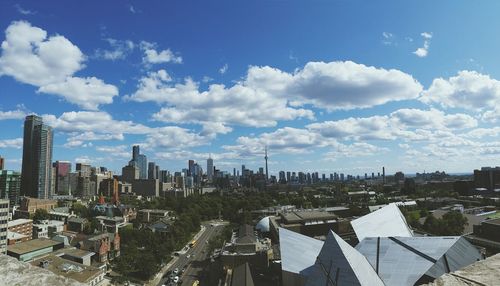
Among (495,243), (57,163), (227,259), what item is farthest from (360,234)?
(57,163)

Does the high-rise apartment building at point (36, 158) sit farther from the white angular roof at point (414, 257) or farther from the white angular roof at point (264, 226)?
the white angular roof at point (414, 257)

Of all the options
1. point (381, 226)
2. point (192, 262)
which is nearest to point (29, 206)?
point (192, 262)

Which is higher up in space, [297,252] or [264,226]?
[297,252]

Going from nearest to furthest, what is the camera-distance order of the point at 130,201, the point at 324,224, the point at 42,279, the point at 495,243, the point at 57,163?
1. the point at 42,279
2. the point at 495,243
3. the point at 324,224
4. the point at 130,201
5. the point at 57,163

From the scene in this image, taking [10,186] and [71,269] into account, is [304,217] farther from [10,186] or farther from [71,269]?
[10,186]

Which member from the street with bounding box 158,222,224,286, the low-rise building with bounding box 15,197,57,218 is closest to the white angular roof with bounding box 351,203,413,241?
the street with bounding box 158,222,224,286

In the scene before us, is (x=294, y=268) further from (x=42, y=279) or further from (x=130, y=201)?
(x=130, y=201)

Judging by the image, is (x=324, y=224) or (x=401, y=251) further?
(x=324, y=224)
